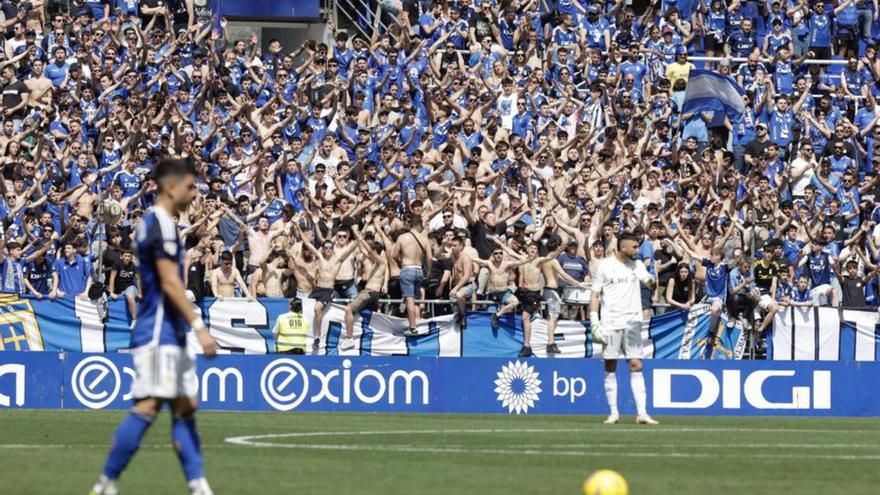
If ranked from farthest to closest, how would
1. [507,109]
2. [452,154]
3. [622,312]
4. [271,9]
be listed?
[271,9], [507,109], [452,154], [622,312]

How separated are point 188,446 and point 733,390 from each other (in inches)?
642

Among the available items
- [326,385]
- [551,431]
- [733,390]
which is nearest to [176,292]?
[551,431]

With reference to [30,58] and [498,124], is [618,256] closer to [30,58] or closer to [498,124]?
[498,124]

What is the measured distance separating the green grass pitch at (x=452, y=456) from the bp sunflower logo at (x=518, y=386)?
4004 mm

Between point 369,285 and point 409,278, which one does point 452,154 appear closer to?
point 409,278

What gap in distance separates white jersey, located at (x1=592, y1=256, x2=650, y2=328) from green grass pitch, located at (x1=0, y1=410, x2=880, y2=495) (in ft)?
4.23

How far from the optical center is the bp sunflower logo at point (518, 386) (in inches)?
1024

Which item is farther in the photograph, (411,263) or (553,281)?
(553,281)

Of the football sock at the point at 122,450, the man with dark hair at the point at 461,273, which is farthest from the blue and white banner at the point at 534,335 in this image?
the football sock at the point at 122,450

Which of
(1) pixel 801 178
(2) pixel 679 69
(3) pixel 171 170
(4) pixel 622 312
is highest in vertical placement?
(2) pixel 679 69

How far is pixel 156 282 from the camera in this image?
36.1ft

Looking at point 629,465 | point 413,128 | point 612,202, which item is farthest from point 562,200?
point 629,465

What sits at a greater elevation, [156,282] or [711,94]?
[711,94]

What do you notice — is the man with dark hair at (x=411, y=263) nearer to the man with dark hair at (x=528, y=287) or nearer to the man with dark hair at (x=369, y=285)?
the man with dark hair at (x=369, y=285)
